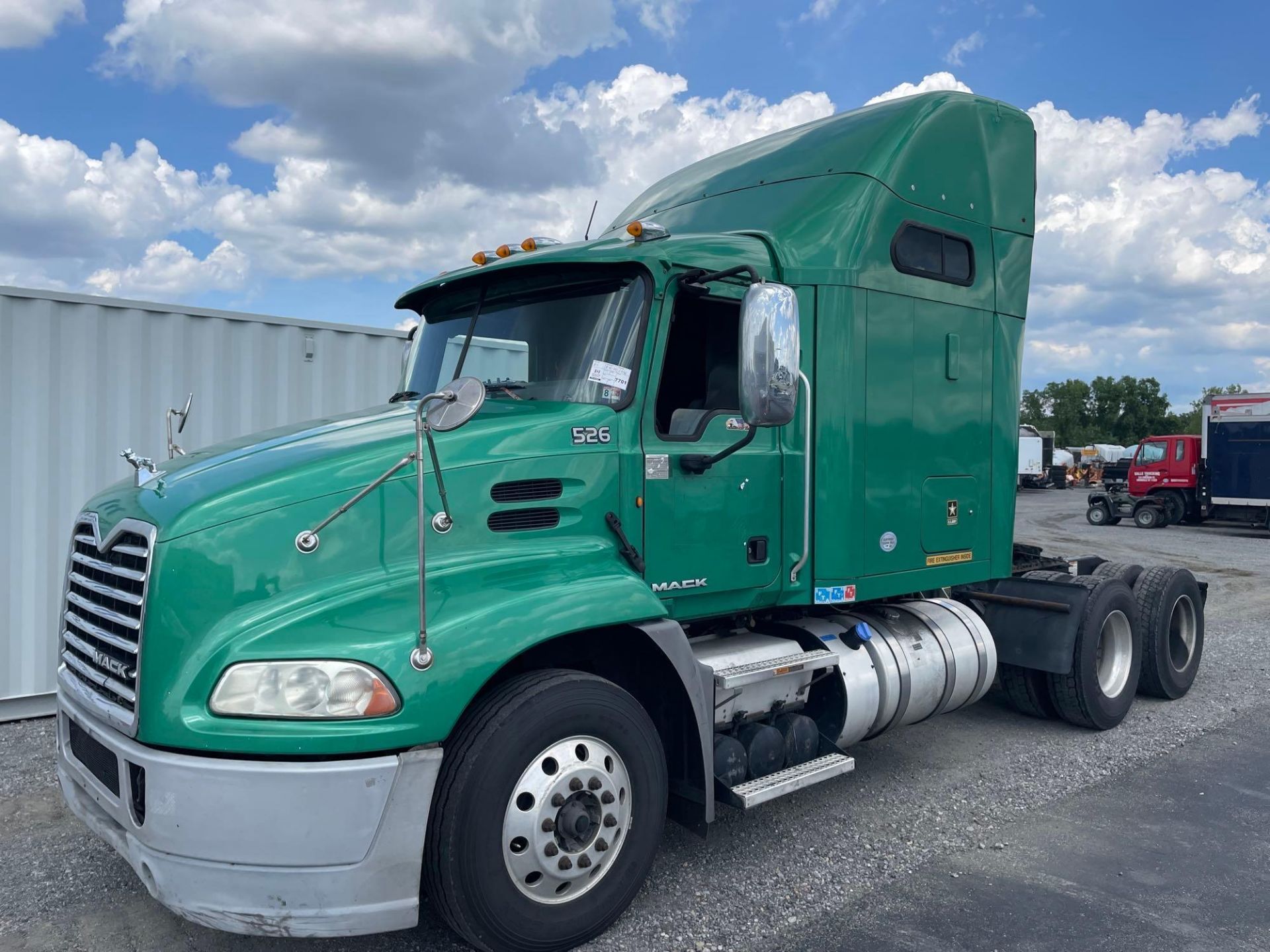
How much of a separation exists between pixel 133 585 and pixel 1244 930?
178 inches

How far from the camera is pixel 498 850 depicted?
3.38m

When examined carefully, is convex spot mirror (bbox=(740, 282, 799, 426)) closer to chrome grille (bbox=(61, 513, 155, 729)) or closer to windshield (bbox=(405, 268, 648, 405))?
windshield (bbox=(405, 268, 648, 405))

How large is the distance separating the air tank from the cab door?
785mm

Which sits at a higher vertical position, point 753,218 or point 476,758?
point 753,218

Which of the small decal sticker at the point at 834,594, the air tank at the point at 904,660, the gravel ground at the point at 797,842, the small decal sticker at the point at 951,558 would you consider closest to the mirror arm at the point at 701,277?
the small decal sticker at the point at 834,594

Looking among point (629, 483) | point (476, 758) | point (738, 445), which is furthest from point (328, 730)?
point (738, 445)

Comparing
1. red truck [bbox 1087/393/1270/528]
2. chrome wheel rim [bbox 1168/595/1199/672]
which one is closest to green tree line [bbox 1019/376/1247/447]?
red truck [bbox 1087/393/1270/528]

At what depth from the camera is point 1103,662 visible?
716 cm

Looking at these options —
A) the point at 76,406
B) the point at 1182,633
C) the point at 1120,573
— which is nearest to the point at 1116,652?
the point at 1120,573

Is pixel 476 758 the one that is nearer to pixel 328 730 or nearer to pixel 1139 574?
pixel 328 730

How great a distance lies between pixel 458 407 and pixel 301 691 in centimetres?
105

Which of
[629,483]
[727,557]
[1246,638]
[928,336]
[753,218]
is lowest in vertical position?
[1246,638]

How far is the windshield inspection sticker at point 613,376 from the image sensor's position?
13.7 feet

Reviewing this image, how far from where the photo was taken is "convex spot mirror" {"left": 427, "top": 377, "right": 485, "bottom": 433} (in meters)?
3.23
